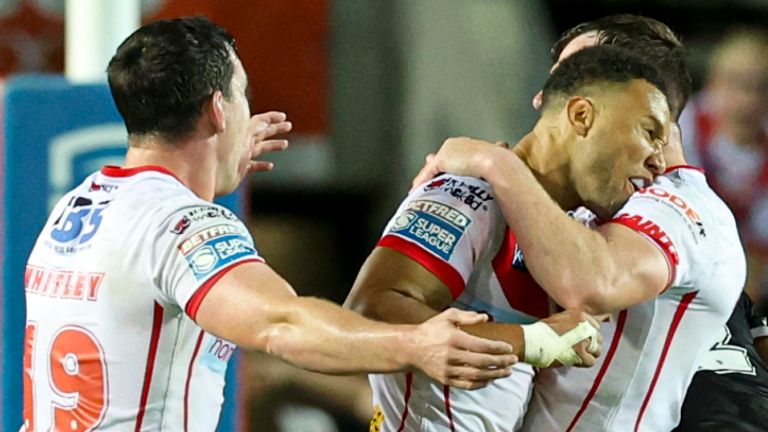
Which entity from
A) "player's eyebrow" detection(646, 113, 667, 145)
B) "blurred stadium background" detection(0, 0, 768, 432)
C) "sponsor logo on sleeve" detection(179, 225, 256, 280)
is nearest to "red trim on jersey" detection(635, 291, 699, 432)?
"player's eyebrow" detection(646, 113, 667, 145)

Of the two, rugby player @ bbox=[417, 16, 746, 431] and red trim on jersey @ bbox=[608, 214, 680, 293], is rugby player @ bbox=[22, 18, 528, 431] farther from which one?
red trim on jersey @ bbox=[608, 214, 680, 293]

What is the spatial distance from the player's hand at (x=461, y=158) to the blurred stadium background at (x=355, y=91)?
138 inches

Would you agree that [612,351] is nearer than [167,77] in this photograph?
No

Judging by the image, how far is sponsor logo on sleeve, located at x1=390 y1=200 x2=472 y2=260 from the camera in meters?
3.19

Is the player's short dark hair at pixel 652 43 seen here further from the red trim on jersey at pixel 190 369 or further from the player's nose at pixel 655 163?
the red trim on jersey at pixel 190 369

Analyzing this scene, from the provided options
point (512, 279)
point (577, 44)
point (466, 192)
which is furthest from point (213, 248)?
point (577, 44)

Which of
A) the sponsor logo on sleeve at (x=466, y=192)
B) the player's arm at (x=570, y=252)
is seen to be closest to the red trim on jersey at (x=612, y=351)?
the player's arm at (x=570, y=252)

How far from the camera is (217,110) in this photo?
11.0 ft

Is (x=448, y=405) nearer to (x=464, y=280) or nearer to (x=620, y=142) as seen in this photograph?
(x=464, y=280)

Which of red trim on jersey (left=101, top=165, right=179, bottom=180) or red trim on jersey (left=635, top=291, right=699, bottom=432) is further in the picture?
red trim on jersey (left=635, top=291, right=699, bottom=432)

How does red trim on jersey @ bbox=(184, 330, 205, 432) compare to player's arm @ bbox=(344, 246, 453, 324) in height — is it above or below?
below

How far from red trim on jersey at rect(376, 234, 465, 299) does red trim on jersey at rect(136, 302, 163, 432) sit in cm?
49

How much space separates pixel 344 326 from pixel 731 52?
449 centimetres

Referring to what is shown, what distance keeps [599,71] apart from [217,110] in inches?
32.2
